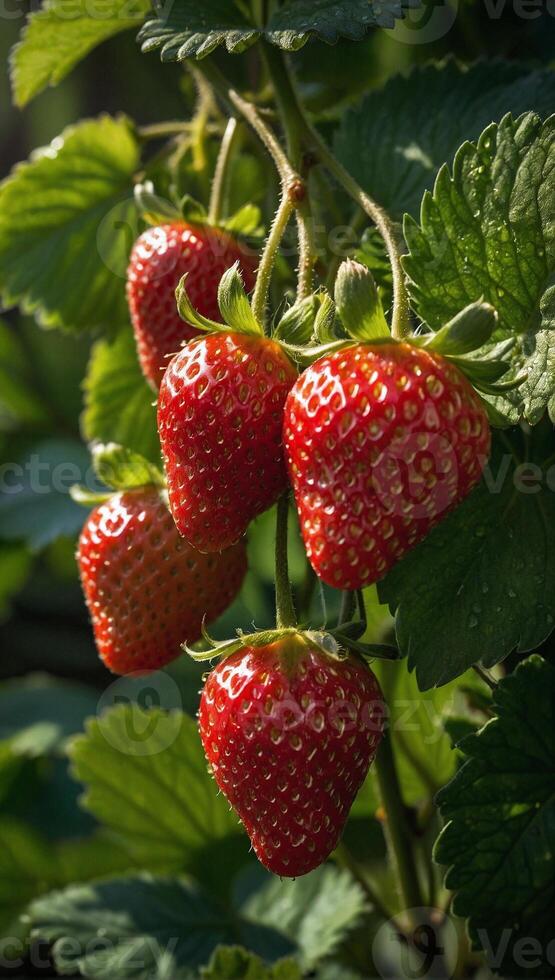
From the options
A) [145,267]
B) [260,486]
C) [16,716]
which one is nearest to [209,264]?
[145,267]

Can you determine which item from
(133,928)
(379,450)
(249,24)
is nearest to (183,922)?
(133,928)

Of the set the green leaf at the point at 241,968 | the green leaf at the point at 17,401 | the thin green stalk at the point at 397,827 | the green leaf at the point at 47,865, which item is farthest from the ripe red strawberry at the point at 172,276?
the green leaf at the point at 17,401

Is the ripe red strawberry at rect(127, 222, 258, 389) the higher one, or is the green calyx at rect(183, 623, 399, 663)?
the ripe red strawberry at rect(127, 222, 258, 389)

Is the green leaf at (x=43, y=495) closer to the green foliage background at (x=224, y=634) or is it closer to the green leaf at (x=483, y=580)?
the green foliage background at (x=224, y=634)

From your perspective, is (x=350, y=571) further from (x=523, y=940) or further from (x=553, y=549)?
(x=523, y=940)

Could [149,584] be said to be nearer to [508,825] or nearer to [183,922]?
[508,825]

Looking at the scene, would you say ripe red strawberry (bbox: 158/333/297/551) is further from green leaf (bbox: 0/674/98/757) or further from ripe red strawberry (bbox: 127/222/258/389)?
green leaf (bbox: 0/674/98/757)

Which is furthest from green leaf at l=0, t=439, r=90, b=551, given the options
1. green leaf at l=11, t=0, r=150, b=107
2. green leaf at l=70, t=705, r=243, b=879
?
green leaf at l=11, t=0, r=150, b=107
